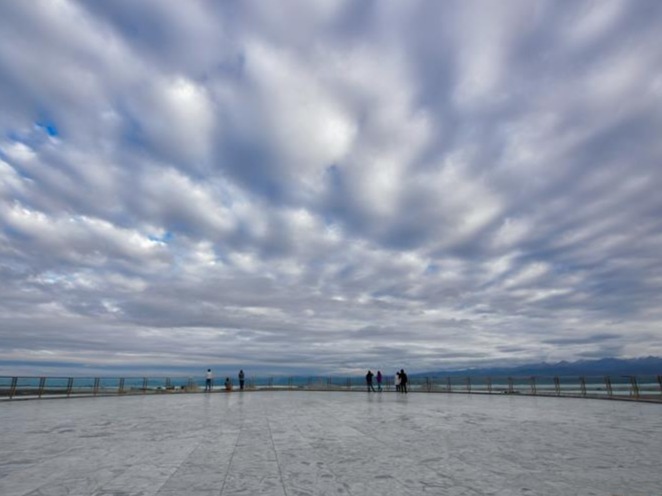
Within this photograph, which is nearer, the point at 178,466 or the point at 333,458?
the point at 178,466

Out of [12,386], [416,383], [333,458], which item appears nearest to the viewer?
[333,458]

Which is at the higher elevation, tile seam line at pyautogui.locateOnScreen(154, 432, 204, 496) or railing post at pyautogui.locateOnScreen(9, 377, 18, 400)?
railing post at pyautogui.locateOnScreen(9, 377, 18, 400)

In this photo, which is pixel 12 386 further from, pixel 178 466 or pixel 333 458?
pixel 333 458

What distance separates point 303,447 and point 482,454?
13.8 ft

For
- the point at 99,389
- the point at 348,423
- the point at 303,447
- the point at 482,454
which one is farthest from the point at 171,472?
the point at 99,389

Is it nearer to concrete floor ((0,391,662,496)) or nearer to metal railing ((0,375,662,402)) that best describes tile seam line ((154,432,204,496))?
concrete floor ((0,391,662,496))

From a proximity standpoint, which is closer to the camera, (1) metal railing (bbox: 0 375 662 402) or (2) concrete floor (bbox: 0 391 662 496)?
(2) concrete floor (bbox: 0 391 662 496)

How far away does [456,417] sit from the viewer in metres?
17.7

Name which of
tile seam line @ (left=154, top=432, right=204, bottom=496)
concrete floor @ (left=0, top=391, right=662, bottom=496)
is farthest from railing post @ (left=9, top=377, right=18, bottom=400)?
tile seam line @ (left=154, top=432, right=204, bottom=496)

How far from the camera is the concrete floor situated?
6.82m

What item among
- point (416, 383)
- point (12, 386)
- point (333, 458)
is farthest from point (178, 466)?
point (416, 383)

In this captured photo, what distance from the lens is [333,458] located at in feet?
30.0

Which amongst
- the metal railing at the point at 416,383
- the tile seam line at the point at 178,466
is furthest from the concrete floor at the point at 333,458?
the metal railing at the point at 416,383

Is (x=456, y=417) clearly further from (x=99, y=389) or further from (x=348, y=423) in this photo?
(x=99, y=389)
